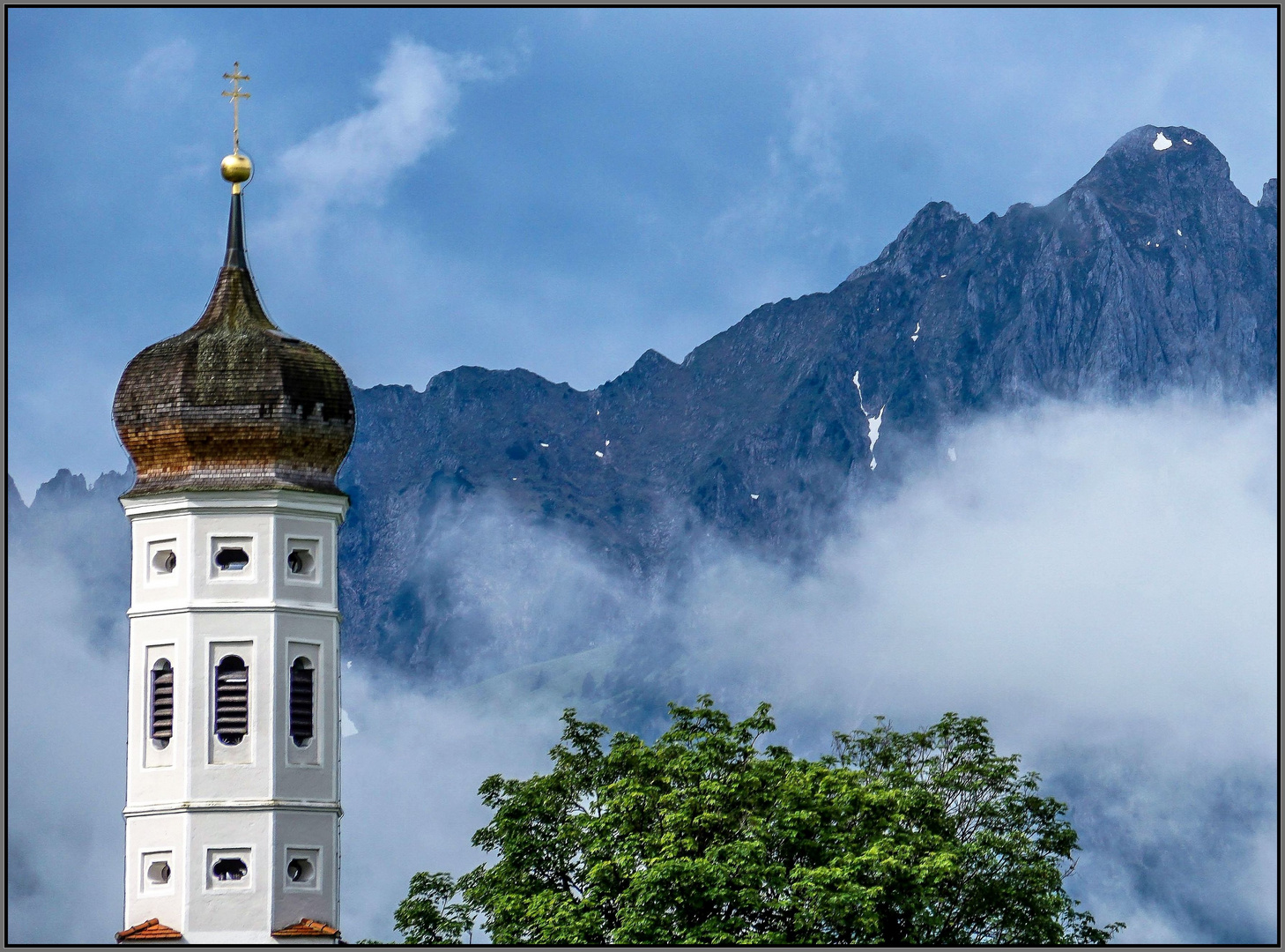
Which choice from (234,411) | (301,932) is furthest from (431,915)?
(234,411)

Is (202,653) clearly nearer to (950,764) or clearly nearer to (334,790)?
(334,790)

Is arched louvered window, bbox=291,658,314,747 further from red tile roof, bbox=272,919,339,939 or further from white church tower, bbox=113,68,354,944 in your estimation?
red tile roof, bbox=272,919,339,939

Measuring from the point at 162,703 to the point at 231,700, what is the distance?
1.59 metres

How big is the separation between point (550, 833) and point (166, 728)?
8.91 meters

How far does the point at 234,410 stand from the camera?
5666 centimetres

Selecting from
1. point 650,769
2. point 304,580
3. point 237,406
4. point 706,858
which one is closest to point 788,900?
point 706,858

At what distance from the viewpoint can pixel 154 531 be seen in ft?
185

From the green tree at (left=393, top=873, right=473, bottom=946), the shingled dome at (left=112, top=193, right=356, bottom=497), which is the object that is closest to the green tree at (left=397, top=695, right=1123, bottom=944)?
the green tree at (left=393, top=873, right=473, bottom=946)

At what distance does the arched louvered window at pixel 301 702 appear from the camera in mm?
55469

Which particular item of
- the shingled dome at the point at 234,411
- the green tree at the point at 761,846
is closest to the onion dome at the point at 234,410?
the shingled dome at the point at 234,411

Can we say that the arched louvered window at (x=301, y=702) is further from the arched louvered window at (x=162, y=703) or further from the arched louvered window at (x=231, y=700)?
the arched louvered window at (x=162, y=703)

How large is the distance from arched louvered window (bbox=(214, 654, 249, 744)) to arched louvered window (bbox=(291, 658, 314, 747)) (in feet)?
3.42

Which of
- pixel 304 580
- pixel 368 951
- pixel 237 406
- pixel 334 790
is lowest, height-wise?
pixel 368 951

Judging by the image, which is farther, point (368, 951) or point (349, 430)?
point (349, 430)
